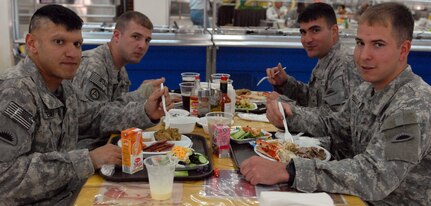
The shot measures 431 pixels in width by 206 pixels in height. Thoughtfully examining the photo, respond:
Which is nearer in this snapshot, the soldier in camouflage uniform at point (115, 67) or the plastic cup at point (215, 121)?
the plastic cup at point (215, 121)

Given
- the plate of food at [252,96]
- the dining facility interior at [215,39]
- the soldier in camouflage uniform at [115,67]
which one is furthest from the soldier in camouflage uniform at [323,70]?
the soldier in camouflage uniform at [115,67]

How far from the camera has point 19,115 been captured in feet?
5.15

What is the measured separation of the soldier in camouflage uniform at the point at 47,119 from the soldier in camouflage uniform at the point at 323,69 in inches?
46.0

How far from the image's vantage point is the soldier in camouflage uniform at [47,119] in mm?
1531

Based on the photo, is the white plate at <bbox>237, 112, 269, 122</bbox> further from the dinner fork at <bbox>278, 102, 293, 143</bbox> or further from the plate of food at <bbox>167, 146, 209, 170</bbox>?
the plate of food at <bbox>167, 146, 209, 170</bbox>

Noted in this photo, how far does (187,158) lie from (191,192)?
0.76 feet

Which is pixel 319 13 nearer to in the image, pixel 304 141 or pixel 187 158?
pixel 304 141

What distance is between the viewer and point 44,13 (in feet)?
5.92

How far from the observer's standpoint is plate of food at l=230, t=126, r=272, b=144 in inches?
78.4

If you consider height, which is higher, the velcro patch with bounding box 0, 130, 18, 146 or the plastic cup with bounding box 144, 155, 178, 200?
the velcro patch with bounding box 0, 130, 18, 146

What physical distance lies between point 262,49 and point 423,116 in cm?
342

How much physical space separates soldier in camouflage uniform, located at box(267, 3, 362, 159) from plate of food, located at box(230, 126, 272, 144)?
2.13ft

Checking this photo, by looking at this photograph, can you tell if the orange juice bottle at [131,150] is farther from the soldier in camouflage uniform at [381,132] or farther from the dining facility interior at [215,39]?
the dining facility interior at [215,39]

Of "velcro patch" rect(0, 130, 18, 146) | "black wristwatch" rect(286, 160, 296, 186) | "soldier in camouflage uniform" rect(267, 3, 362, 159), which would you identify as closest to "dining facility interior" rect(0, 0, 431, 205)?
"soldier in camouflage uniform" rect(267, 3, 362, 159)
